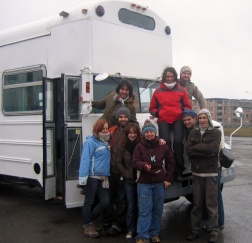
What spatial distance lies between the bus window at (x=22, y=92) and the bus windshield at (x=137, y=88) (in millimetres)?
1135

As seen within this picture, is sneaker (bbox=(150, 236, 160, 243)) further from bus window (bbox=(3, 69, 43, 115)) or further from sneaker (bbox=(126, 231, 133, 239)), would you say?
bus window (bbox=(3, 69, 43, 115))

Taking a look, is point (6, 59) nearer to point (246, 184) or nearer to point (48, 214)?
point (48, 214)

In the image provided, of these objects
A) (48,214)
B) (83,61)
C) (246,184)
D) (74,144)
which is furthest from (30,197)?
(246,184)

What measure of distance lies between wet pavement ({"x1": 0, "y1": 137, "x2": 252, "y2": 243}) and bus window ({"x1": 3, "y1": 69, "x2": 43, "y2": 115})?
5.80 ft

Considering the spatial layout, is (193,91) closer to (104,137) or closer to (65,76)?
(104,137)

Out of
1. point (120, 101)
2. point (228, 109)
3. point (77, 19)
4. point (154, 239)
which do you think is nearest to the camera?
point (154, 239)

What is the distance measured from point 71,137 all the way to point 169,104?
5.06 ft

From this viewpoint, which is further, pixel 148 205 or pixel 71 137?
pixel 71 137

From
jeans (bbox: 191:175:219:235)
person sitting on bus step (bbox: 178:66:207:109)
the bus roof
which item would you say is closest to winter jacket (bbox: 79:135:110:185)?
jeans (bbox: 191:175:219:235)

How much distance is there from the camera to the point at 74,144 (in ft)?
18.5

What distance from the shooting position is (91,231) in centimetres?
520

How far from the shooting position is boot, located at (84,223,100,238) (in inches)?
203

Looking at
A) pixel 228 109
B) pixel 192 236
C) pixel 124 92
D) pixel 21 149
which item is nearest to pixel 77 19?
pixel 124 92

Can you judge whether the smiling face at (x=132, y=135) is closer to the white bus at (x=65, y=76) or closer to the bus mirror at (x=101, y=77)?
the white bus at (x=65, y=76)
